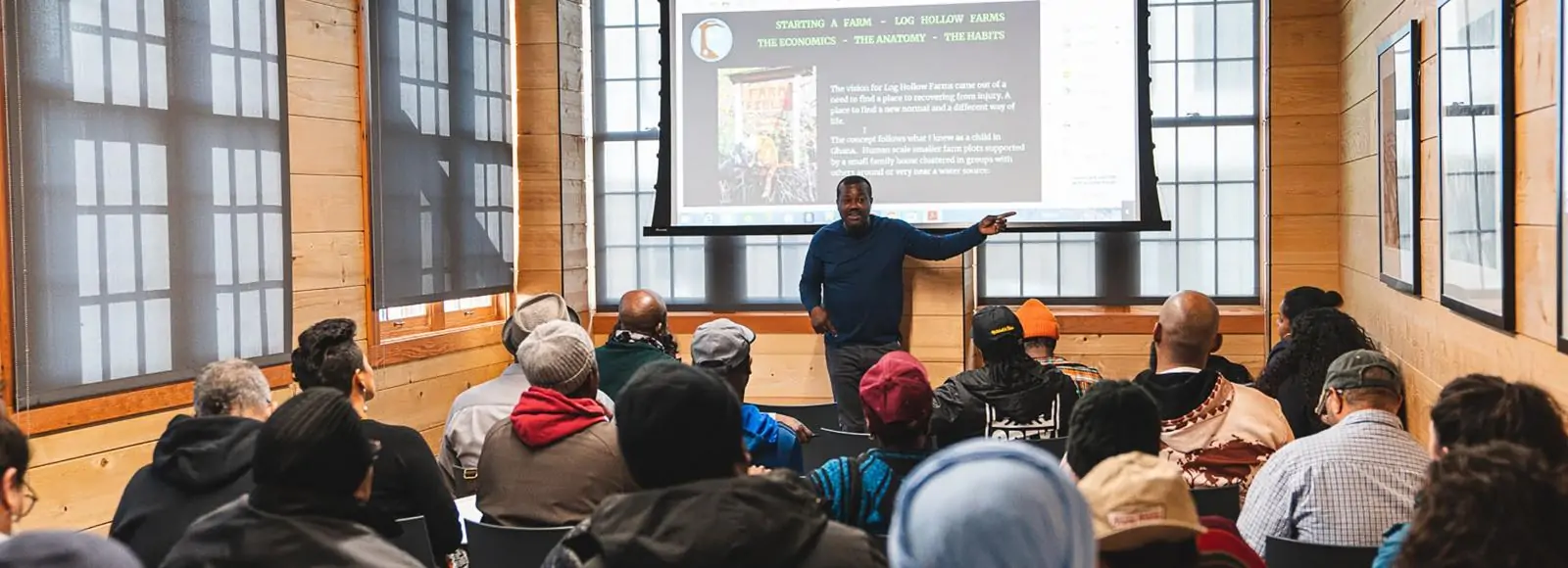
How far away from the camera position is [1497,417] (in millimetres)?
2002

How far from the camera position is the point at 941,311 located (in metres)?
6.07

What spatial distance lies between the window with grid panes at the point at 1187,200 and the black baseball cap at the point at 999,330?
304cm

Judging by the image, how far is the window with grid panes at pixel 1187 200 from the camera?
6.43 metres

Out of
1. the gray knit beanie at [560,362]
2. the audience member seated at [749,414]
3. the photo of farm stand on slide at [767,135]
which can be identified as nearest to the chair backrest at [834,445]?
the audience member seated at [749,414]

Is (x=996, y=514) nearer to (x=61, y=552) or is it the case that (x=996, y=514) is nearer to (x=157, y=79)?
(x=61, y=552)

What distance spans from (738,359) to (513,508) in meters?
1.04

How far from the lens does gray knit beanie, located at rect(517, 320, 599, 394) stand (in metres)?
2.78

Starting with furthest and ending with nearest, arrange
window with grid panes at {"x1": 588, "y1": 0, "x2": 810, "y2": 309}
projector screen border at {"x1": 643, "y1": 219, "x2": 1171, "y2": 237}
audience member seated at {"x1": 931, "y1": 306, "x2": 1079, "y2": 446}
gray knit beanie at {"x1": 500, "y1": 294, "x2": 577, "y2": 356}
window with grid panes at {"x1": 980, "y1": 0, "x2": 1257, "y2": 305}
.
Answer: window with grid panes at {"x1": 588, "y1": 0, "x2": 810, "y2": 309} → window with grid panes at {"x1": 980, "y1": 0, "x2": 1257, "y2": 305} → projector screen border at {"x1": 643, "y1": 219, "x2": 1171, "y2": 237} → gray knit beanie at {"x1": 500, "y1": 294, "x2": 577, "y2": 356} → audience member seated at {"x1": 931, "y1": 306, "x2": 1079, "y2": 446}

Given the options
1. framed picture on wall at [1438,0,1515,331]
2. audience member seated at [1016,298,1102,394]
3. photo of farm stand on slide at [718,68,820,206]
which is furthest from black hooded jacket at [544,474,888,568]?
photo of farm stand on slide at [718,68,820,206]

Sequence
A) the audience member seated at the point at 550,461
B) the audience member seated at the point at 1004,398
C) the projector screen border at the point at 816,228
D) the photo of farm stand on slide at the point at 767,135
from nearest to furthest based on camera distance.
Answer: the audience member seated at the point at 550,461
the audience member seated at the point at 1004,398
the projector screen border at the point at 816,228
the photo of farm stand on slide at the point at 767,135

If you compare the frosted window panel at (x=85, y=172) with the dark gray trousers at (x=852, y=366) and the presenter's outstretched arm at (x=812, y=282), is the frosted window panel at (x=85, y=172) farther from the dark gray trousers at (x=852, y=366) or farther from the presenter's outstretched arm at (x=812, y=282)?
the dark gray trousers at (x=852, y=366)

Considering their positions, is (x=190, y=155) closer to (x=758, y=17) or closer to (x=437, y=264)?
(x=437, y=264)

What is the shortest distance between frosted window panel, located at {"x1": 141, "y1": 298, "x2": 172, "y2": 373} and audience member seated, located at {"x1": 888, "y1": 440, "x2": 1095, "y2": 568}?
3.50 m

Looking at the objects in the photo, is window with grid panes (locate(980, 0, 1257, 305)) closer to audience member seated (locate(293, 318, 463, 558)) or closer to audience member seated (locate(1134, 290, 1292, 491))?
audience member seated (locate(1134, 290, 1292, 491))
